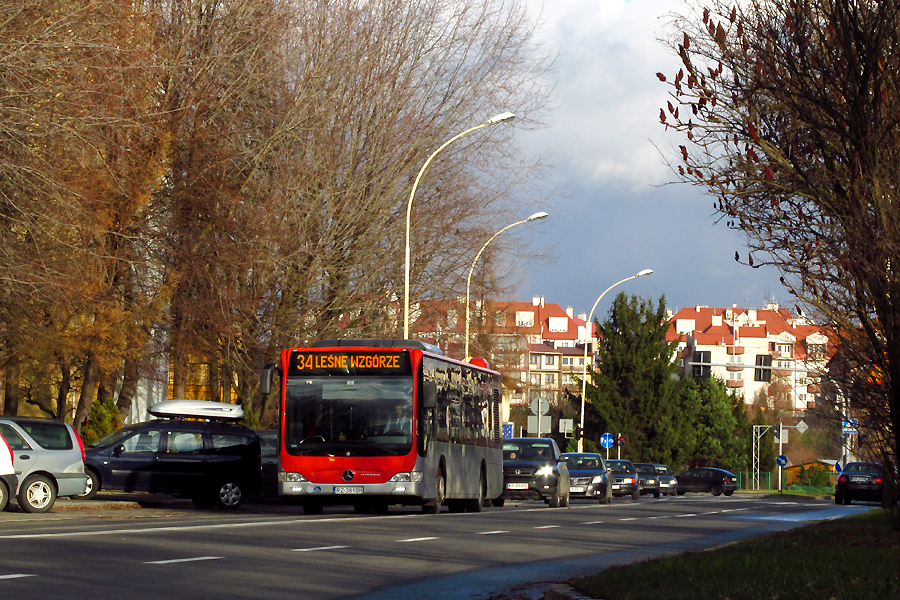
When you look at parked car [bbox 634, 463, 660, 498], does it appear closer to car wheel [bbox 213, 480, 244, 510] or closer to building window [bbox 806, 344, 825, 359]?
car wheel [bbox 213, 480, 244, 510]

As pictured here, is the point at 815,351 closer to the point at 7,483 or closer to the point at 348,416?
the point at 348,416

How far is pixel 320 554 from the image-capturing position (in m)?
14.0

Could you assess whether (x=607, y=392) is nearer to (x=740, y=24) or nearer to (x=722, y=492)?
(x=722, y=492)

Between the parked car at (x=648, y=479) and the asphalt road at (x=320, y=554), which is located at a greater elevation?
the asphalt road at (x=320, y=554)

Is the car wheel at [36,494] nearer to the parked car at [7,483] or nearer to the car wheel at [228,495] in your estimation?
the parked car at [7,483]

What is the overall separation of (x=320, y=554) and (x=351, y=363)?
31.8 feet

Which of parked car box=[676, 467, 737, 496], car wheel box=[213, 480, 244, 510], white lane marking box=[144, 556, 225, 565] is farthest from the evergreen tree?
white lane marking box=[144, 556, 225, 565]

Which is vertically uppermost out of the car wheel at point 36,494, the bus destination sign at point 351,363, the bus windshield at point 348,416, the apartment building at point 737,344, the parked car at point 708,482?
the apartment building at point 737,344

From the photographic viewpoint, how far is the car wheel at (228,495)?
86.5ft

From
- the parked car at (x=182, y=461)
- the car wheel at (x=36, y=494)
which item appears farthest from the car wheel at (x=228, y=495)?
the car wheel at (x=36, y=494)

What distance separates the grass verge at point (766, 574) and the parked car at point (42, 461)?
12515 mm

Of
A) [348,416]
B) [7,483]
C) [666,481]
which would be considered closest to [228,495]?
[348,416]

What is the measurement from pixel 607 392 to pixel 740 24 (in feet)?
214

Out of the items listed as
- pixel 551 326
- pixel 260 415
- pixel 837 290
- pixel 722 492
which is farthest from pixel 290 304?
pixel 551 326
